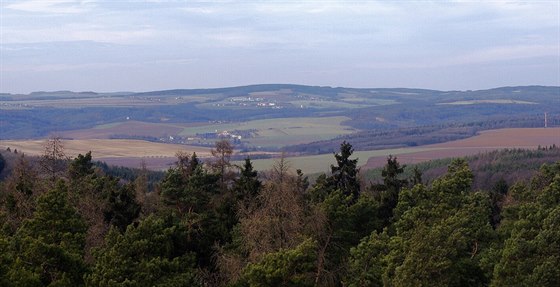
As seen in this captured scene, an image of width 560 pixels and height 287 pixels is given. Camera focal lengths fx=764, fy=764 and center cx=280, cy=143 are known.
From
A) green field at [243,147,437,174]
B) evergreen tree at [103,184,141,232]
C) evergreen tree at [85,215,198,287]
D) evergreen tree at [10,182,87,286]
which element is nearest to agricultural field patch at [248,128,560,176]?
green field at [243,147,437,174]

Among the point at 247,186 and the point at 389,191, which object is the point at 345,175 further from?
the point at 247,186

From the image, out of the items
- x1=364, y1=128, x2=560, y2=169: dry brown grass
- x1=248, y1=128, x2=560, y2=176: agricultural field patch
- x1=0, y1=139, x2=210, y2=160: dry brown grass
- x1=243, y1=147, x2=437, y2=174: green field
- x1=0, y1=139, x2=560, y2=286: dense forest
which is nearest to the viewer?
x1=0, y1=139, x2=560, y2=286: dense forest

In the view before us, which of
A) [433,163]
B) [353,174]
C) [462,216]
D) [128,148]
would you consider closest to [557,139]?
[433,163]

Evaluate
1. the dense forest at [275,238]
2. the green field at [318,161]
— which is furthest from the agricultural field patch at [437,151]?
the dense forest at [275,238]

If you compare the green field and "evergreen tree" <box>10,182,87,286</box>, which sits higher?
"evergreen tree" <box>10,182,87,286</box>

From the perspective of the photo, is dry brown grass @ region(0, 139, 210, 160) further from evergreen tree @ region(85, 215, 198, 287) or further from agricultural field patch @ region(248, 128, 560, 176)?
evergreen tree @ region(85, 215, 198, 287)

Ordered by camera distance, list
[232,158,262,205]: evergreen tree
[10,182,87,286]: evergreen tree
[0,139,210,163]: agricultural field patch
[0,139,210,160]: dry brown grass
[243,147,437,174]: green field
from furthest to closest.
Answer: [0,139,210,160]: dry brown grass
[0,139,210,163]: agricultural field patch
[243,147,437,174]: green field
[232,158,262,205]: evergreen tree
[10,182,87,286]: evergreen tree

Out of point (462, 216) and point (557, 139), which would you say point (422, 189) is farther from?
point (557, 139)

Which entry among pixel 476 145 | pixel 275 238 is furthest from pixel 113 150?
pixel 275 238

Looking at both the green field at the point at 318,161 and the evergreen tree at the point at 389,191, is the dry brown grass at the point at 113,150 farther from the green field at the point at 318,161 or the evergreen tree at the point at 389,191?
the evergreen tree at the point at 389,191
